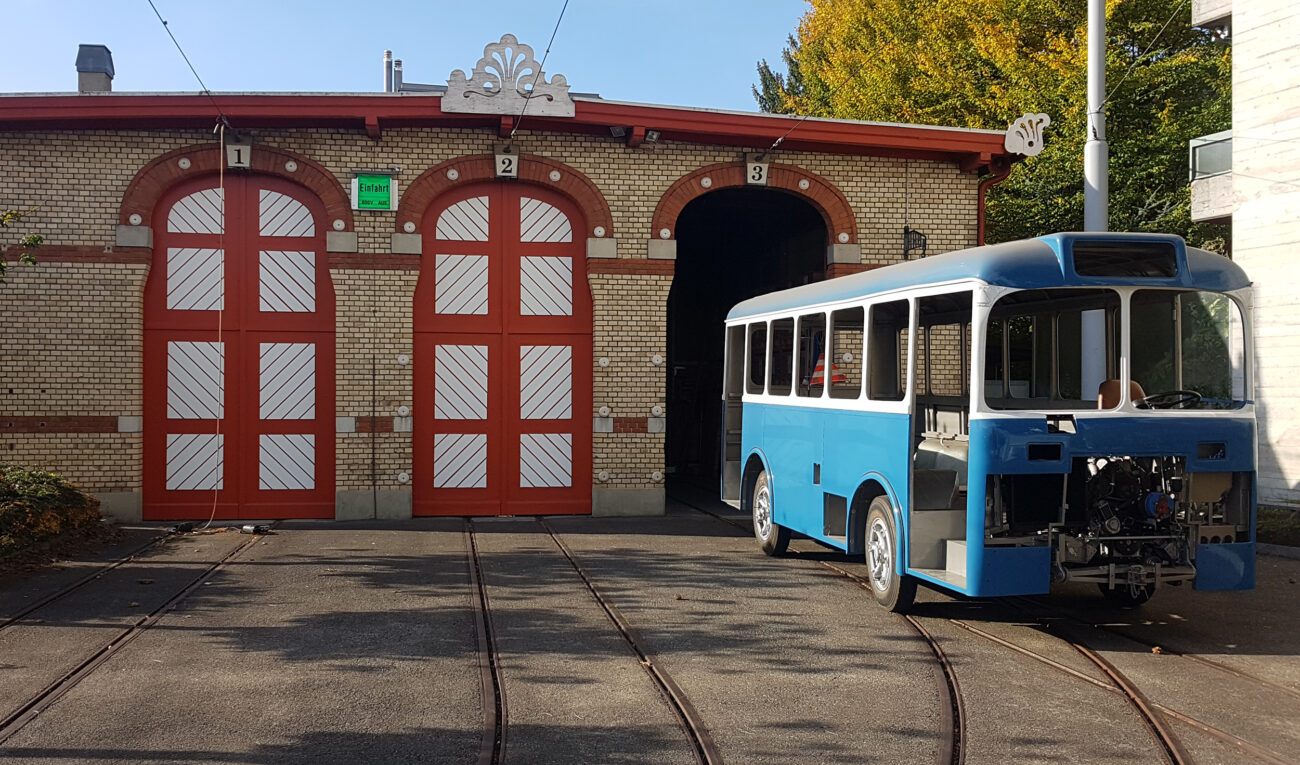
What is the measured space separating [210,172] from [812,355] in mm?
8801

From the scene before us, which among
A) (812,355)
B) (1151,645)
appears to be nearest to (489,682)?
(1151,645)

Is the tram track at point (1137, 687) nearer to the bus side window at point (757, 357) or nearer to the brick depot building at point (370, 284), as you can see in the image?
the bus side window at point (757, 357)

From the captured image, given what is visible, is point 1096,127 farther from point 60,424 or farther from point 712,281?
point 60,424

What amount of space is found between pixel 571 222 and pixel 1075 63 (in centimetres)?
1636

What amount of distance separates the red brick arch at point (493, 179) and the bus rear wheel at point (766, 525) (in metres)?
4.86

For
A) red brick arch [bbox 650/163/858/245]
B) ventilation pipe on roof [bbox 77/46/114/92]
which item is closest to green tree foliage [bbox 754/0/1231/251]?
red brick arch [bbox 650/163/858/245]

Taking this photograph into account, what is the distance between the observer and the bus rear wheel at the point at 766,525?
12.3m

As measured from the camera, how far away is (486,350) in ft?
52.6

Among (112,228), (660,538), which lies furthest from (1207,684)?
(112,228)

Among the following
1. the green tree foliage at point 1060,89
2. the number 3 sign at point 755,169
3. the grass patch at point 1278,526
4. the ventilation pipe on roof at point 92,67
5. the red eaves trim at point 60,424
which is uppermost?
the green tree foliage at point 1060,89

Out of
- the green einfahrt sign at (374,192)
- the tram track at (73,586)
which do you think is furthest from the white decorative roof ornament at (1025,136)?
the tram track at (73,586)

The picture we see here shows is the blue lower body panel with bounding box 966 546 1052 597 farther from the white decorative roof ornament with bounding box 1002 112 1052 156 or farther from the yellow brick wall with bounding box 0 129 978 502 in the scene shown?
the white decorative roof ornament with bounding box 1002 112 1052 156

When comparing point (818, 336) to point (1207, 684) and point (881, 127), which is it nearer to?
point (1207, 684)

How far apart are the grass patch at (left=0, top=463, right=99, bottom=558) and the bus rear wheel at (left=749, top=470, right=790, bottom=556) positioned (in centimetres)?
741
